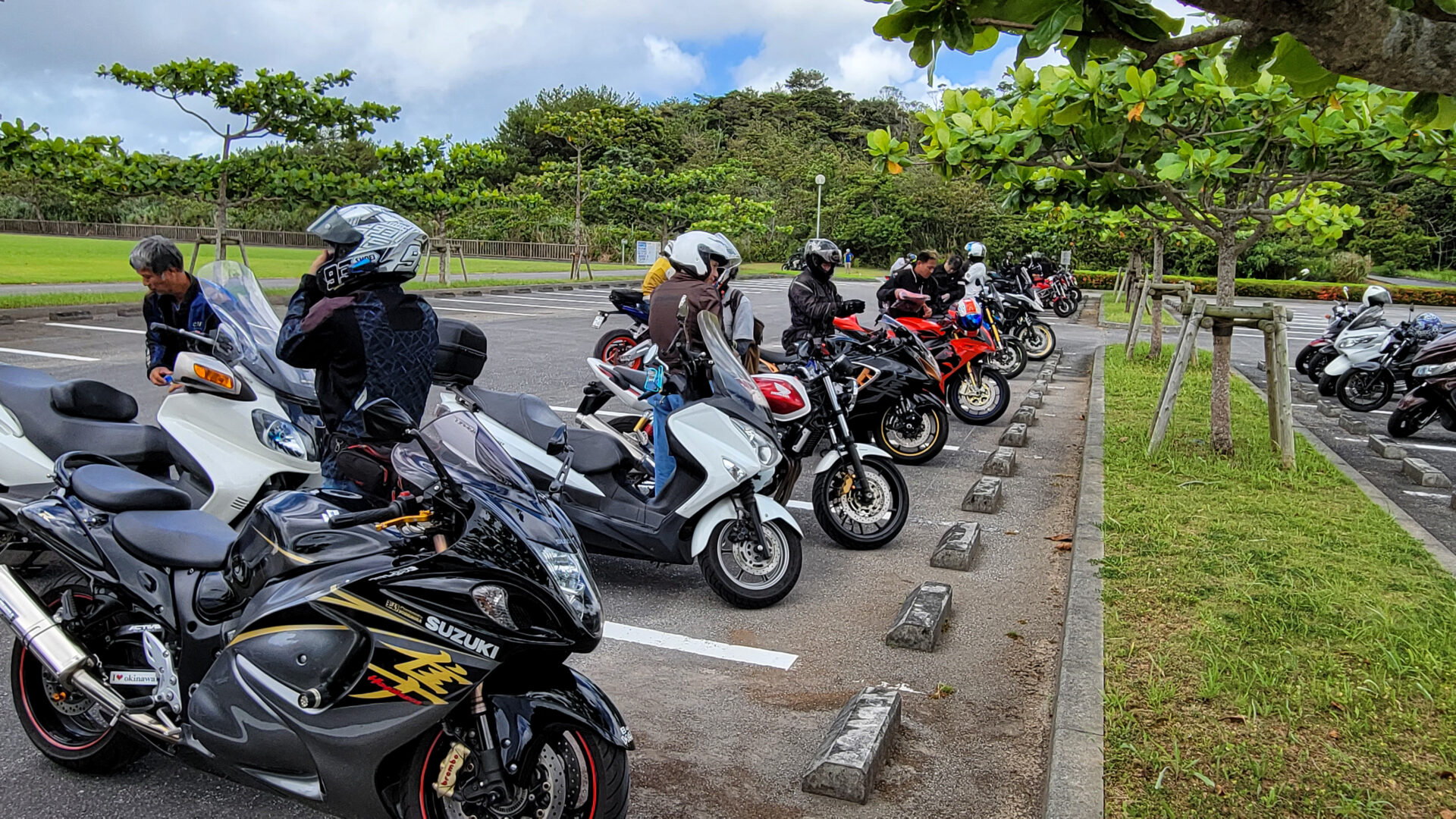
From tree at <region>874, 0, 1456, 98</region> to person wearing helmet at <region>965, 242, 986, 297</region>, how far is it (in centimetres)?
1001

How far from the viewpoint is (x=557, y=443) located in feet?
17.3

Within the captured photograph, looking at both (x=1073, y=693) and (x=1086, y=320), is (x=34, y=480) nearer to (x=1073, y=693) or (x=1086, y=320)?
(x=1073, y=693)

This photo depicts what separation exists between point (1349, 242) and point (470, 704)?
2385 inches

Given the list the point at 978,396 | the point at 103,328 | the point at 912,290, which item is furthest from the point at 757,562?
the point at 103,328

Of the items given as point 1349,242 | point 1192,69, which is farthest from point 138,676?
point 1349,242

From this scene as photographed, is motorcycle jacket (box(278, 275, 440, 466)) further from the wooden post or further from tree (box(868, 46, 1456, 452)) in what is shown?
the wooden post

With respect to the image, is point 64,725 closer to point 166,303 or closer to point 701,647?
point 701,647

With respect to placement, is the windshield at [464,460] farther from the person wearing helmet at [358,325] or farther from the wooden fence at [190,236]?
the wooden fence at [190,236]

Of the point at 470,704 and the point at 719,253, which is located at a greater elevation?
the point at 719,253

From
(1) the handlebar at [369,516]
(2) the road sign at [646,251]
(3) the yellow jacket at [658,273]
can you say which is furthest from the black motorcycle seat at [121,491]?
(2) the road sign at [646,251]

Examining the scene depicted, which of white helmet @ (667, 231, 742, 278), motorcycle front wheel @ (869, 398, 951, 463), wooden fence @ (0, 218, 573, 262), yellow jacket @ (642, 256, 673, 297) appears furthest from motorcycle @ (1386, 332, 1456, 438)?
wooden fence @ (0, 218, 573, 262)

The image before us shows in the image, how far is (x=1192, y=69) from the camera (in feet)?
21.1

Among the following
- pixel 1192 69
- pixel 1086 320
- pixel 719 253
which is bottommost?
pixel 1086 320

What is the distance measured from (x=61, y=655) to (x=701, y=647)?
2518 mm
